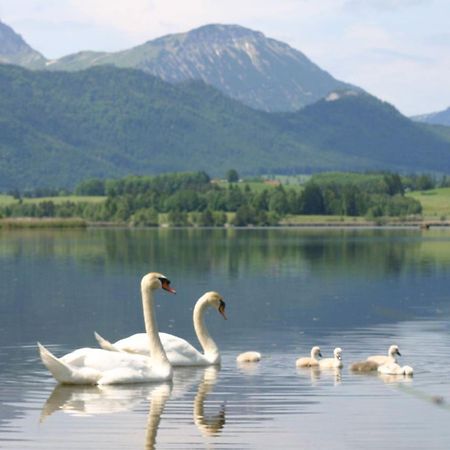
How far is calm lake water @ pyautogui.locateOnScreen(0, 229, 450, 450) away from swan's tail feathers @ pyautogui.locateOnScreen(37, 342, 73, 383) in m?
0.37

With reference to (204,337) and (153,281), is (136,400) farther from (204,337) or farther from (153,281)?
(204,337)

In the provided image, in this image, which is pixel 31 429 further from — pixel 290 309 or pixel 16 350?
pixel 290 309

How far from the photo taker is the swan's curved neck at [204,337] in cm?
3388

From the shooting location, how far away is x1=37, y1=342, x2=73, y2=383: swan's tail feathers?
93.9 feet

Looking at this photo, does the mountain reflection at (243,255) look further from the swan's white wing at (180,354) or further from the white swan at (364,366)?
the white swan at (364,366)

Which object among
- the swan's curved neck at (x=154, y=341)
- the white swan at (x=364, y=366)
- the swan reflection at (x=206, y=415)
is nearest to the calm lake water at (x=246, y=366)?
the swan reflection at (x=206, y=415)

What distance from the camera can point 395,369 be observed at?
1227 inches

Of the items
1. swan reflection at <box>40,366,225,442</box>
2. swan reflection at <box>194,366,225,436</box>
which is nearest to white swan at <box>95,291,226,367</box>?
swan reflection at <box>40,366,225,442</box>

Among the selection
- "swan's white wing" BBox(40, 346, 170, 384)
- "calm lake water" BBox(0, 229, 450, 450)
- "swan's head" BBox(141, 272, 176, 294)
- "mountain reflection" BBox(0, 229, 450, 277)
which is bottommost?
"mountain reflection" BBox(0, 229, 450, 277)

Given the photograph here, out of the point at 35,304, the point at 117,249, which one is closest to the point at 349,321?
the point at 35,304

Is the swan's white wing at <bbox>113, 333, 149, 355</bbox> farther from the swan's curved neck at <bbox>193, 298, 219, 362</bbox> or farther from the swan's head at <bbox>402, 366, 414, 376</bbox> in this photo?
the swan's head at <bbox>402, 366, 414, 376</bbox>

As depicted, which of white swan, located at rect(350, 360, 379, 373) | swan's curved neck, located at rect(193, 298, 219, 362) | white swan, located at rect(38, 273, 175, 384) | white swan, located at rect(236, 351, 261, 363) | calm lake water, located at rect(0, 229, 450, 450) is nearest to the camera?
calm lake water, located at rect(0, 229, 450, 450)

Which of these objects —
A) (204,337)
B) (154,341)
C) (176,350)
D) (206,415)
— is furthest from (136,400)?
(204,337)

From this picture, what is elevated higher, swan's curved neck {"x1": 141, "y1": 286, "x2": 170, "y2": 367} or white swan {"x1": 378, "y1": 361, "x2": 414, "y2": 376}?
swan's curved neck {"x1": 141, "y1": 286, "x2": 170, "y2": 367}
